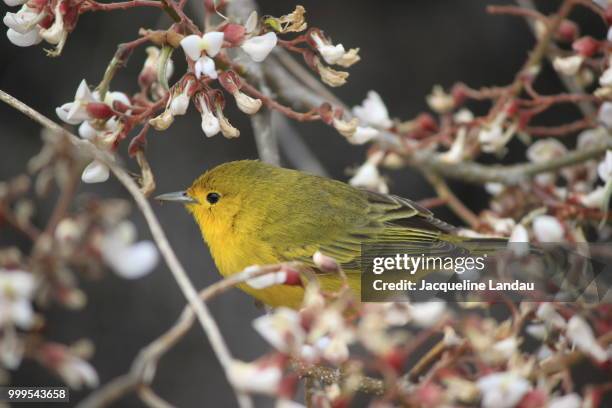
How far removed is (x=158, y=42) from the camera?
2.14m

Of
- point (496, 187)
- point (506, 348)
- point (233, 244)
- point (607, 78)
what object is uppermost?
point (607, 78)

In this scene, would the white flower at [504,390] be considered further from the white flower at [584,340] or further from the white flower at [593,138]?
the white flower at [593,138]

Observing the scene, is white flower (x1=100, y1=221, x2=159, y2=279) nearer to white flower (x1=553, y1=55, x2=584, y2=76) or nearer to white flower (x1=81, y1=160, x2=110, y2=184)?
white flower (x1=81, y1=160, x2=110, y2=184)

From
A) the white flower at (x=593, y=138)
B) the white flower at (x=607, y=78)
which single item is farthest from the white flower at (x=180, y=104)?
the white flower at (x=593, y=138)

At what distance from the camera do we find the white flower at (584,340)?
6.04ft

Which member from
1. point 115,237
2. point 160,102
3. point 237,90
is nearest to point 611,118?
point 237,90

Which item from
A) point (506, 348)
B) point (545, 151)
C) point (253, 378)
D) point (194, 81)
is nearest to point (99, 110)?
point (194, 81)

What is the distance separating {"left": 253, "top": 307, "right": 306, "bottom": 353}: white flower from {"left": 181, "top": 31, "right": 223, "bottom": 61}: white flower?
77 cm

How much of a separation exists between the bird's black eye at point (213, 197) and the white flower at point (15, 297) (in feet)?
4.74

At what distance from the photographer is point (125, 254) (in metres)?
1.99

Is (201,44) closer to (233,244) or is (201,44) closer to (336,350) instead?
(336,350)

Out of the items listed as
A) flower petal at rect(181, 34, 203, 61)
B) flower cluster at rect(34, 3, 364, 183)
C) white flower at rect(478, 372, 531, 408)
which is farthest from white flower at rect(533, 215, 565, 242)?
flower petal at rect(181, 34, 203, 61)

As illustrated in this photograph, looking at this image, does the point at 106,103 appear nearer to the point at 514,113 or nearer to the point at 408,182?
the point at 514,113

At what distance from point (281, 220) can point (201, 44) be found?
4.00ft
